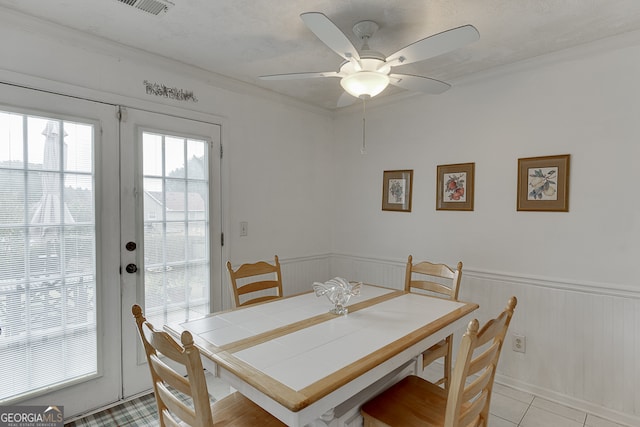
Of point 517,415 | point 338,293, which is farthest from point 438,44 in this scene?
point 517,415

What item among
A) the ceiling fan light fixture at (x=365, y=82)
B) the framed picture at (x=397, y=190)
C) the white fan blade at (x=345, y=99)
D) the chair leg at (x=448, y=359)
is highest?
the white fan blade at (x=345, y=99)

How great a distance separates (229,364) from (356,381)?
0.47 meters

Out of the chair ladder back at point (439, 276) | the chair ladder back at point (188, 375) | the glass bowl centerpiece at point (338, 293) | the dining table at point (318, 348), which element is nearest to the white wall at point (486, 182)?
the chair ladder back at point (439, 276)

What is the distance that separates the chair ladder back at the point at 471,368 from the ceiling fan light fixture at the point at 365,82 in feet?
4.11

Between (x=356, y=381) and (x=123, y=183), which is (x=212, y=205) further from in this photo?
(x=356, y=381)

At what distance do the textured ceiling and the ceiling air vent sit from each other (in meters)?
0.04

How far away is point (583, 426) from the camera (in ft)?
7.00

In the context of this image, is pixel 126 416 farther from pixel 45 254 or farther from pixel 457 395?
pixel 457 395

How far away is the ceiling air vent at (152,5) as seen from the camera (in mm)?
1813

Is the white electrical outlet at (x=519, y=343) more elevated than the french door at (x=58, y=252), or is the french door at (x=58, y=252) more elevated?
the french door at (x=58, y=252)

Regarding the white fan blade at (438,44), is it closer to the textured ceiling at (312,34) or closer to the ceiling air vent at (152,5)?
the textured ceiling at (312,34)

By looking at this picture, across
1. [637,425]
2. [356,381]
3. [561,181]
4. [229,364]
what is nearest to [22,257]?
[229,364]

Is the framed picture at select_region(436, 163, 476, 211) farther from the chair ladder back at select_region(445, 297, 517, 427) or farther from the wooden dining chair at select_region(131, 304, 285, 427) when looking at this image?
the wooden dining chair at select_region(131, 304, 285, 427)

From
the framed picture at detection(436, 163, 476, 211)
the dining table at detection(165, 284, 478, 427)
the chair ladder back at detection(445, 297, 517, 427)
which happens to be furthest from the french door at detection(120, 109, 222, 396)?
the chair ladder back at detection(445, 297, 517, 427)
